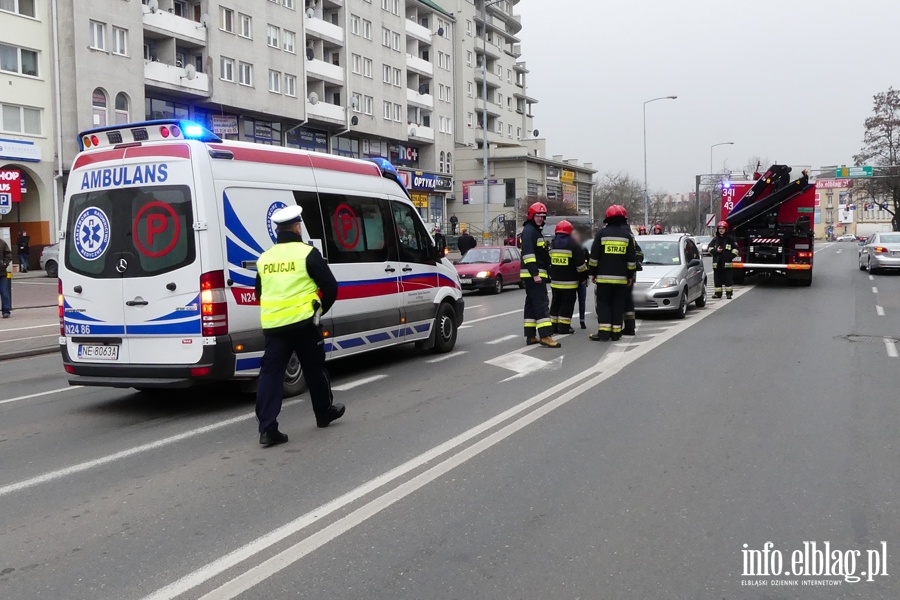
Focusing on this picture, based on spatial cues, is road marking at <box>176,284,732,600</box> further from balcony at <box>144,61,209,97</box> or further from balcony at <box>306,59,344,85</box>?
balcony at <box>306,59,344,85</box>

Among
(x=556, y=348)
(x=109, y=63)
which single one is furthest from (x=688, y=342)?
(x=109, y=63)

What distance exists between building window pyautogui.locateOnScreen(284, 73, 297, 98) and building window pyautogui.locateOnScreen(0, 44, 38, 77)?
1374cm

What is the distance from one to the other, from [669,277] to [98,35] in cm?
2811

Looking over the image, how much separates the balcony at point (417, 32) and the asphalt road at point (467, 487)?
5260cm

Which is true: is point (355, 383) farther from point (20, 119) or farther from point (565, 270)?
point (20, 119)

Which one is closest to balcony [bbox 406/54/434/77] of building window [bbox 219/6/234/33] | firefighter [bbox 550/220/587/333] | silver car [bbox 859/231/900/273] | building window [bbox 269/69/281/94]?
building window [bbox 269/69/281/94]

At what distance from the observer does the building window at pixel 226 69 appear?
39.7 m

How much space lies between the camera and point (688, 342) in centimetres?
1209

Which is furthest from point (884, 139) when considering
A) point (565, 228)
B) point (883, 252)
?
point (565, 228)

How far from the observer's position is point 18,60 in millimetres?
32594

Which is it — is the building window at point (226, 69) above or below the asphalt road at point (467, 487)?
above

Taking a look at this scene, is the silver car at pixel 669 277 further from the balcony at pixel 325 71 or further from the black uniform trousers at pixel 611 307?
the balcony at pixel 325 71

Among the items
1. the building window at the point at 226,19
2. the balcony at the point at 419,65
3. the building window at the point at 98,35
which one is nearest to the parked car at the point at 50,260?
the building window at the point at 98,35

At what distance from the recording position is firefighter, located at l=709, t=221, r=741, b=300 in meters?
19.3
